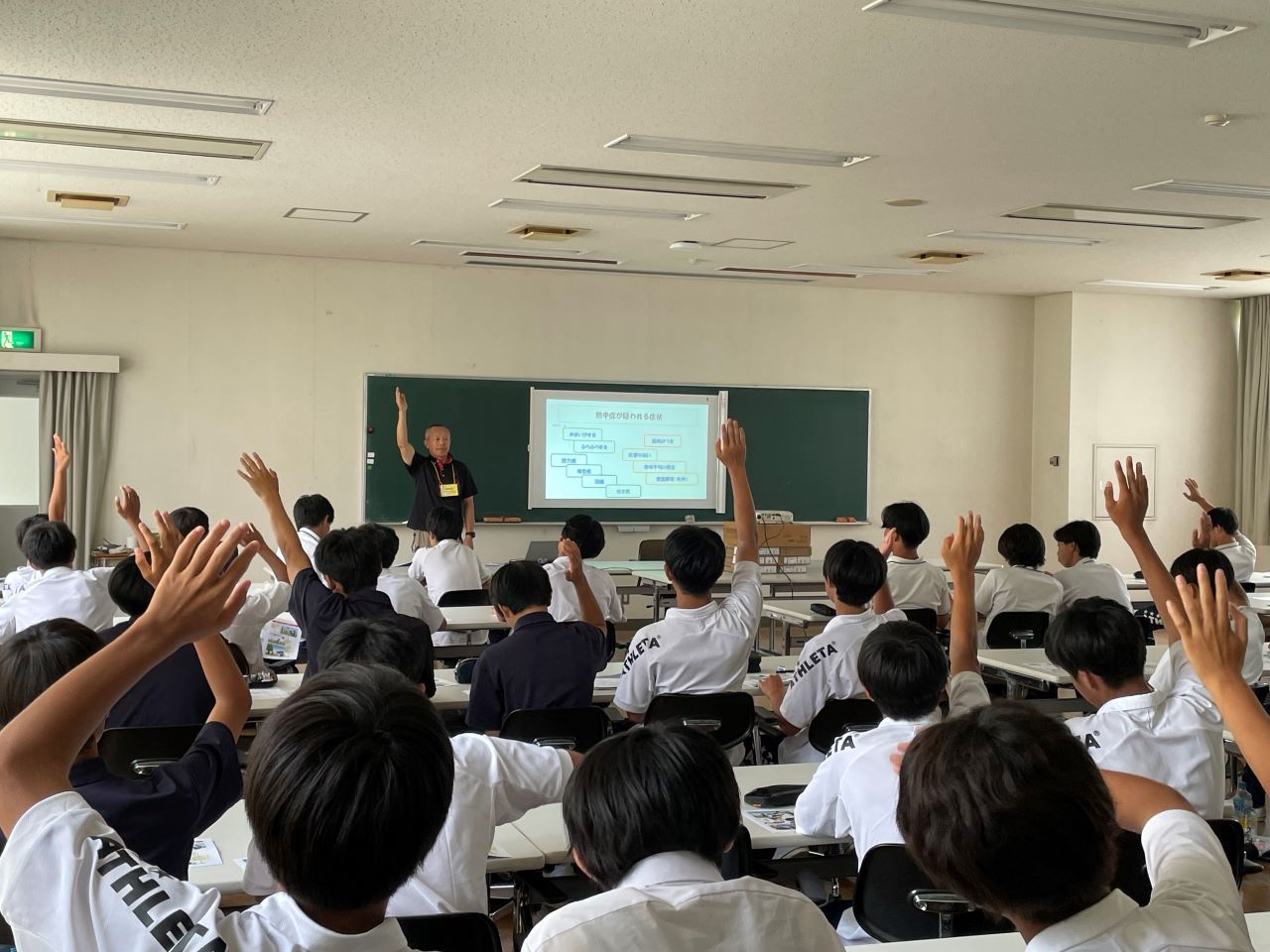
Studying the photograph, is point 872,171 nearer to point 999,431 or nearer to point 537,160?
point 537,160

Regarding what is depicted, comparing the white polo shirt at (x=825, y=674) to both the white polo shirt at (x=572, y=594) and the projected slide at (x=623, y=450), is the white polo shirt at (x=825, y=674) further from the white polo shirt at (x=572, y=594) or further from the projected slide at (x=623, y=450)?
the projected slide at (x=623, y=450)

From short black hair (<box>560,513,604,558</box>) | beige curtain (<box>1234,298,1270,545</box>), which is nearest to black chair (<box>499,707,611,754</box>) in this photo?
short black hair (<box>560,513,604,558</box>)

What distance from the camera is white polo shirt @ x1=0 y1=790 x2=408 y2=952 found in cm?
121

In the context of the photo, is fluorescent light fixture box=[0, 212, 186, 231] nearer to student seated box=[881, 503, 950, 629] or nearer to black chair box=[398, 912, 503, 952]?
student seated box=[881, 503, 950, 629]

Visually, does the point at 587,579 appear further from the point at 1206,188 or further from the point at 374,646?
the point at 1206,188

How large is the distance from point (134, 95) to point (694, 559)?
3109 mm

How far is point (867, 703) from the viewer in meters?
3.86

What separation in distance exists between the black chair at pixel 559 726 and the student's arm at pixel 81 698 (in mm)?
2315

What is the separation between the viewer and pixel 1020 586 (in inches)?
254

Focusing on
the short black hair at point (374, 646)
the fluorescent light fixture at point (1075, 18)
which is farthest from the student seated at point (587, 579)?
the short black hair at point (374, 646)

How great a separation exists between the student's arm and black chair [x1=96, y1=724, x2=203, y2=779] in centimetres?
224

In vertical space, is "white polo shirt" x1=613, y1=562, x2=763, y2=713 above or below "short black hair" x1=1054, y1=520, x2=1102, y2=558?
below

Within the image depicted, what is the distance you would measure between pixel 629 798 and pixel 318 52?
3.80 m

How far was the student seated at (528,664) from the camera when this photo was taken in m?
3.76
